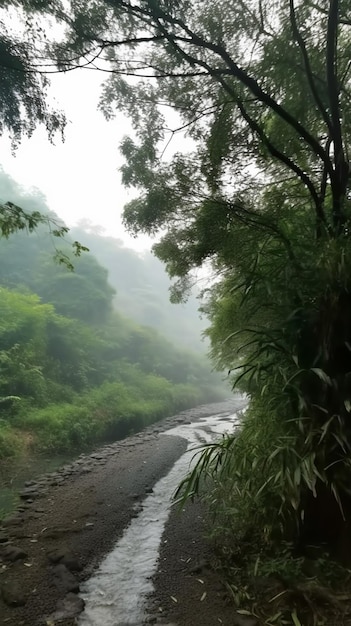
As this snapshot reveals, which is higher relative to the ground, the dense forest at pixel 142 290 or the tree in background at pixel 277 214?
the dense forest at pixel 142 290

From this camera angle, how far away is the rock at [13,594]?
3266 millimetres

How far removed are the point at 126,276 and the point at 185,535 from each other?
42.0m

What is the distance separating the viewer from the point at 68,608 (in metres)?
3.25

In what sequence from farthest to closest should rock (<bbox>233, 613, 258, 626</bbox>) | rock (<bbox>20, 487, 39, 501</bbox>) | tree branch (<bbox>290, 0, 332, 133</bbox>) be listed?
rock (<bbox>20, 487, 39, 501</bbox>), tree branch (<bbox>290, 0, 332, 133</bbox>), rock (<bbox>233, 613, 258, 626</bbox>)

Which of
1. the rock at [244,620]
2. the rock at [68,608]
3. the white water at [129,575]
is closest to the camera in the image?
the rock at [244,620]

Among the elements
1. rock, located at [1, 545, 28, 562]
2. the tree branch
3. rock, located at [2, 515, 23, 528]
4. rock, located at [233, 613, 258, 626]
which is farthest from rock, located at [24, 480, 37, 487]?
the tree branch

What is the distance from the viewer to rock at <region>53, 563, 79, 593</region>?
354 centimetres

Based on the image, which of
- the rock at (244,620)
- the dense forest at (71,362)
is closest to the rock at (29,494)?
the dense forest at (71,362)

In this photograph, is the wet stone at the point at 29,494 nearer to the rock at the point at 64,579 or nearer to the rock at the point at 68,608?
the rock at the point at 64,579

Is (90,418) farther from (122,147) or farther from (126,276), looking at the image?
(126,276)

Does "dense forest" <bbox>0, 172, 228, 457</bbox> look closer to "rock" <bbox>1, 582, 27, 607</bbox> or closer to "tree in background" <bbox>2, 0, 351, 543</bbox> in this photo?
"tree in background" <bbox>2, 0, 351, 543</bbox>

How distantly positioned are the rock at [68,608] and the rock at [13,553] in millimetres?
846

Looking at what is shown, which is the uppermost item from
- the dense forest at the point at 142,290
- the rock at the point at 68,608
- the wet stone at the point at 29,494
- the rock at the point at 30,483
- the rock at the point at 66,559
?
the dense forest at the point at 142,290

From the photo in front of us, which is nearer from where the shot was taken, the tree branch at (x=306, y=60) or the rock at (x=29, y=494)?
the tree branch at (x=306, y=60)
